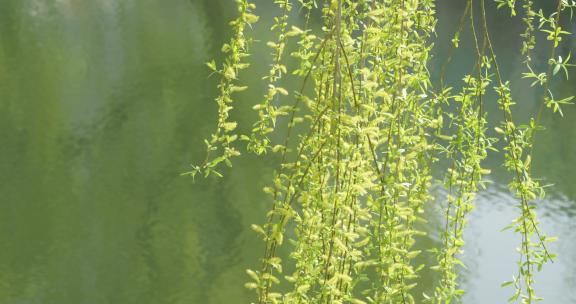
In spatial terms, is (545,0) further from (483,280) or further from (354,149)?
(354,149)

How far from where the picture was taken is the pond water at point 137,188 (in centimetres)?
520

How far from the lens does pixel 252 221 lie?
5891mm

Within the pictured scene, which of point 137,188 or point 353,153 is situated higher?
point 137,188

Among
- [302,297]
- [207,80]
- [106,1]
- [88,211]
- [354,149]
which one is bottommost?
[302,297]

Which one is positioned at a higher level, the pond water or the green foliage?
the pond water

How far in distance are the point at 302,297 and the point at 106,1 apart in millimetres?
10991

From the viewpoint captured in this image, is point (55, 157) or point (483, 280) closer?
point (483, 280)

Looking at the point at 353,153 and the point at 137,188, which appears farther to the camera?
the point at 137,188

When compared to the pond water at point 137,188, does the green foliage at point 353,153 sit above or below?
below

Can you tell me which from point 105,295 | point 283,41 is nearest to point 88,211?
point 105,295

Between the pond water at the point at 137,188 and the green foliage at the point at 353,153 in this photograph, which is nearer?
the green foliage at the point at 353,153

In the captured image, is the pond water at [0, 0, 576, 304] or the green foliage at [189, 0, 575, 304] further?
the pond water at [0, 0, 576, 304]

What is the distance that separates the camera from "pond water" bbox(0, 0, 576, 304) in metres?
5.20

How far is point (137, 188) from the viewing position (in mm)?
6238
